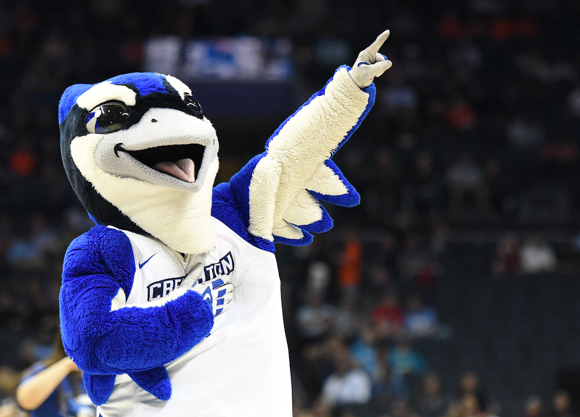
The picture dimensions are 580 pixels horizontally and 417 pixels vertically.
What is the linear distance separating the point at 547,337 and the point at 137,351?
708 cm

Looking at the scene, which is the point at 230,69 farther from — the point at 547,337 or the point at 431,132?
the point at 547,337

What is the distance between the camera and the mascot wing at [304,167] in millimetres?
2082

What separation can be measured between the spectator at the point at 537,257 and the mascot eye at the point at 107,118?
738 cm

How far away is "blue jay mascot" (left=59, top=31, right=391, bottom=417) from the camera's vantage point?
69.4 inches

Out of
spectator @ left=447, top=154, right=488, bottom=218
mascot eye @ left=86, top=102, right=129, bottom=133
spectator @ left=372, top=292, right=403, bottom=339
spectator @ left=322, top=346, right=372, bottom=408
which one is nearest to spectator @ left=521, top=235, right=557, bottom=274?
spectator @ left=447, top=154, right=488, bottom=218

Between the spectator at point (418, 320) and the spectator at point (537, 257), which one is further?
the spectator at point (537, 257)

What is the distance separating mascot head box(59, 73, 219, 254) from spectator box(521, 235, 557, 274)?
23.7 ft

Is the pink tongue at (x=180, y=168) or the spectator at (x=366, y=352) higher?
the pink tongue at (x=180, y=168)

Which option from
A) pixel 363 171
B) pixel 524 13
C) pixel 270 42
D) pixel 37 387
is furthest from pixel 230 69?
pixel 37 387

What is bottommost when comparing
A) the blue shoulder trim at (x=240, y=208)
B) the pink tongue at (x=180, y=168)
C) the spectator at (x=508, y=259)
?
the spectator at (x=508, y=259)

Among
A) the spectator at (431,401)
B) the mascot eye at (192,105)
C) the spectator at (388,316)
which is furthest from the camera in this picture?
the spectator at (388,316)

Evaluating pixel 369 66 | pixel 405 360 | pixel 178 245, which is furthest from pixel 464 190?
pixel 178 245

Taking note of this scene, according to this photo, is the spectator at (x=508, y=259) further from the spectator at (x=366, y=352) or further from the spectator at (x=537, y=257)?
the spectator at (x=366, y=352)

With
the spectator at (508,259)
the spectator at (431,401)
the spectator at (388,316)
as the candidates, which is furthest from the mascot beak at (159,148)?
the spectator at (508,259)
